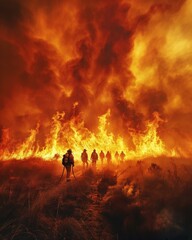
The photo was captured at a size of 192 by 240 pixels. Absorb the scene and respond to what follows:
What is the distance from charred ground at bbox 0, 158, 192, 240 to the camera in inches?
1040

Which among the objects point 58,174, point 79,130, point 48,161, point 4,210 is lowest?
point 4,210

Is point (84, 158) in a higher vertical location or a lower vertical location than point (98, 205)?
higher

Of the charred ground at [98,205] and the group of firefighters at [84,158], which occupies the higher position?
the group of firefighters at [84,158]

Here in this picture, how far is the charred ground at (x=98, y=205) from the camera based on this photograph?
26422 millimetres

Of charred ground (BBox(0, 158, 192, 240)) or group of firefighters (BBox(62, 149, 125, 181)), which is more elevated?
group of firefighters (BBox(62, 149, 125, 181))

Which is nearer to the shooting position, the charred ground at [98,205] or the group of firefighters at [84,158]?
the charred ground at [98,205]

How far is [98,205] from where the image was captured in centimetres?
2933

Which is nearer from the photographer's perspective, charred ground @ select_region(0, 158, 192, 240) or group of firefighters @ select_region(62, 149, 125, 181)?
charred ground @ select_region(0, 158, 192, 240)

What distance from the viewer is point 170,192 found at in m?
32.1

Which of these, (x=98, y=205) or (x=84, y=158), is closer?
(x=98, y=205)

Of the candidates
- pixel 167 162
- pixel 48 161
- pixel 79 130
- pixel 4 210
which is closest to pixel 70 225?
pixel 4 210

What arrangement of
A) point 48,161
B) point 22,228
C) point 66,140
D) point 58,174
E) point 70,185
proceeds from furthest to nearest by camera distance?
point 66,140, point 48,161, point 58,174, point 70,185, point 22,228

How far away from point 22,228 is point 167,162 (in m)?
25.7

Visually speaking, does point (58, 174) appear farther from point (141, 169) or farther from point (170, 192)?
point (170, 192)
